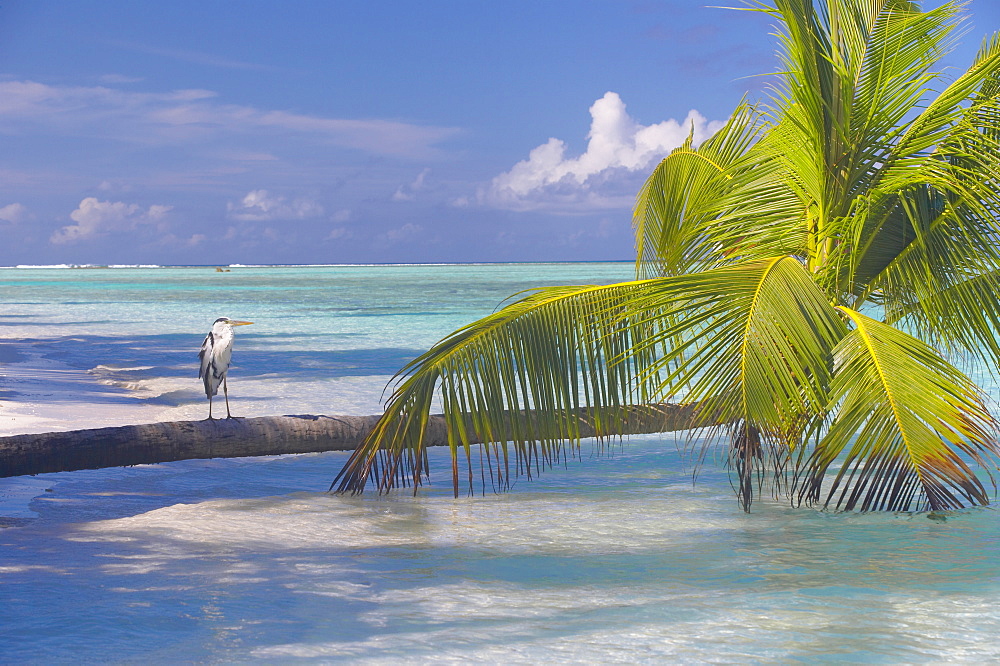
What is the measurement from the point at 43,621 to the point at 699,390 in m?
3.28

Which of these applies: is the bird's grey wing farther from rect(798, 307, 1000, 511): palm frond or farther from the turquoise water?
rect(798, 307, 1000, 511): palm frond

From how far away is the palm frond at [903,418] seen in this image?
15.4 feet

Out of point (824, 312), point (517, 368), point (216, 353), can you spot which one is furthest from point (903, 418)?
point (216, 353)

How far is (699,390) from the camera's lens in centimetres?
504

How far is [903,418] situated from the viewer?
186 inches

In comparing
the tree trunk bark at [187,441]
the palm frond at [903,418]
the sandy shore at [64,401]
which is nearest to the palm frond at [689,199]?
the tree trunk bark at [187,441]

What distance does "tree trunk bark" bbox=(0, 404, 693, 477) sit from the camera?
Answer: 610 cm

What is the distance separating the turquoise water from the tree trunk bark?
1.05 feet

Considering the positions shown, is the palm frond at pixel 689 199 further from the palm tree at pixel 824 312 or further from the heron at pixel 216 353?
the heron at pixel 216 353

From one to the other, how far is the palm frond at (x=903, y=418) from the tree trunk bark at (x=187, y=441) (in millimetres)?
1182

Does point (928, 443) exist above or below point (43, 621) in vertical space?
above

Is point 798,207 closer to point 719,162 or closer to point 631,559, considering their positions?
point 719,162

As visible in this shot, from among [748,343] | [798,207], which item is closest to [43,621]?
[748,343]

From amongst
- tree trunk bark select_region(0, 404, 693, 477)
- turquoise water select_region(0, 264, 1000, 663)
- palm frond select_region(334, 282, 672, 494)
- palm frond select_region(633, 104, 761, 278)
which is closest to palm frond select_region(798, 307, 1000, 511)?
turquoise water select_region(0, 264, 1000, 663)
